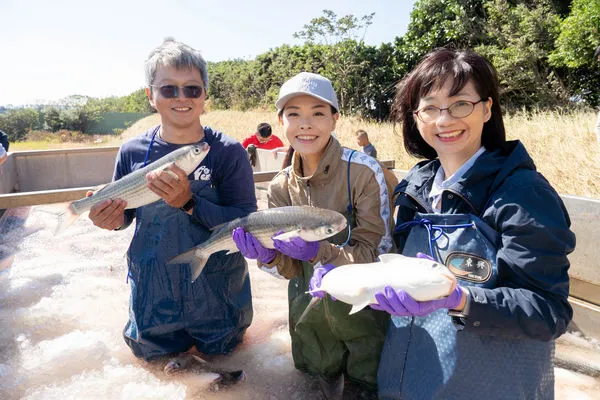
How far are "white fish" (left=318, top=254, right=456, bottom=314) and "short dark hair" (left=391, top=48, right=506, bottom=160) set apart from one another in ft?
2.64

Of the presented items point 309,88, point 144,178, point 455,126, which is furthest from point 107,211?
point 455,126

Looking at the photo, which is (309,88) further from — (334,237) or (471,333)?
(471,333)

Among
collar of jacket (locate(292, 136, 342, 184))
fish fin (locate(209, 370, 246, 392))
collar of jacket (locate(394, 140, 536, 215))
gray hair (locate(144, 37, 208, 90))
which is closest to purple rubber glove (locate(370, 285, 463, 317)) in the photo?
collar of jacket (locate(394, 140, 536, 215))

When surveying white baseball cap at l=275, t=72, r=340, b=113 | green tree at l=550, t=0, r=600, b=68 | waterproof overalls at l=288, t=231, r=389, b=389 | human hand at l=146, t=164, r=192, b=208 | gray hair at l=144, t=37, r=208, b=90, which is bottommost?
waterproof overalls at l=288, t=231, r=389, b=389

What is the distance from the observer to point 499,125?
2.07 m

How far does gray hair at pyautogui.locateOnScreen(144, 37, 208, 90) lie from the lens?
290 cm

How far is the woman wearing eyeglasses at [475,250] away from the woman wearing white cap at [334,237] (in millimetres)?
331

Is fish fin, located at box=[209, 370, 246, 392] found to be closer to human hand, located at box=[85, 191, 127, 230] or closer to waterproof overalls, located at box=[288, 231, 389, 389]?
waterproof overalls, located at box=[288, 231, 389, 389]

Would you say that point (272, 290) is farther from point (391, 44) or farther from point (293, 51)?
point (293, 51)

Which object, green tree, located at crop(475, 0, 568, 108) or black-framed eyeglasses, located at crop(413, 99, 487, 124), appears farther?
green tree, located at crop(475, 0, 568, 108)

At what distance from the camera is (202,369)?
3.28 meters

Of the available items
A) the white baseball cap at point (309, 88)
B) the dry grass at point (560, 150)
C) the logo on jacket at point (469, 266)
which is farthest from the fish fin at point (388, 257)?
the dry grass at point (560, 150)

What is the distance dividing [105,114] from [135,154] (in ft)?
159

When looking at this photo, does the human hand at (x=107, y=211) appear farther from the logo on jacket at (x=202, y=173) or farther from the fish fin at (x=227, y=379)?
the fish fin at (x=227, y=379)
